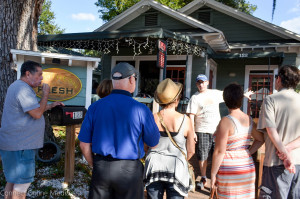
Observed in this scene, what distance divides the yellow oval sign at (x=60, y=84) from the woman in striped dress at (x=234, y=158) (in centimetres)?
226

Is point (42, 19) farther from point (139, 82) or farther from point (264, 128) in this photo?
point (264, 128)

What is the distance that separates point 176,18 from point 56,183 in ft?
24.3

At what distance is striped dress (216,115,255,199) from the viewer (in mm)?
2025

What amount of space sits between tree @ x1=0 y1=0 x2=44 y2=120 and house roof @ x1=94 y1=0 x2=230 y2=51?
5355 millimetres

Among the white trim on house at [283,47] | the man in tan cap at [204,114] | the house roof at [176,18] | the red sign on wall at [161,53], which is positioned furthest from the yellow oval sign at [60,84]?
the white trim on house at [283,47]

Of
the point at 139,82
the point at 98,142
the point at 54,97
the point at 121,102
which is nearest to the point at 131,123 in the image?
the point at 121,102

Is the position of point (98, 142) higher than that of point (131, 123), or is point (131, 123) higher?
point (131, 123)

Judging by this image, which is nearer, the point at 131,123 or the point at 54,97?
the point at 131,123

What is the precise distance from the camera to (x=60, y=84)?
3.37 meters

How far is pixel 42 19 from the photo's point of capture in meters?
32.0

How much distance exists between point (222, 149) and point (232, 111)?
0.37 m

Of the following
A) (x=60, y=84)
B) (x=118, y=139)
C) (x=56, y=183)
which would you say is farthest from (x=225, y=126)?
(x=56, y=183)

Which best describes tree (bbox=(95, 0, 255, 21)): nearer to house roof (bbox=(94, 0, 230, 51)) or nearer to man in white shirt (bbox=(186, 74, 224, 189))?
house roof (bbox=(94, 0, 230, 51))

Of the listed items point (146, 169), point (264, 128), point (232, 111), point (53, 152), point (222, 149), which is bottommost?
point (53, 152)
